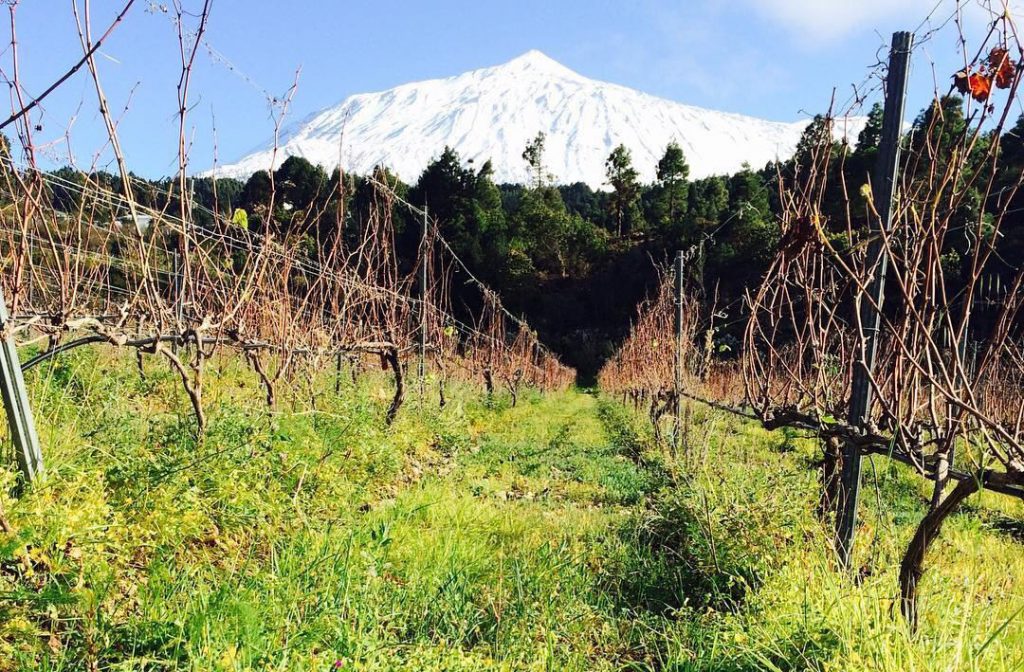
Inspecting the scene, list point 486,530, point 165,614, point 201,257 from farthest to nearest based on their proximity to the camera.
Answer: point 486,530 → point 201,257 → point 165,614

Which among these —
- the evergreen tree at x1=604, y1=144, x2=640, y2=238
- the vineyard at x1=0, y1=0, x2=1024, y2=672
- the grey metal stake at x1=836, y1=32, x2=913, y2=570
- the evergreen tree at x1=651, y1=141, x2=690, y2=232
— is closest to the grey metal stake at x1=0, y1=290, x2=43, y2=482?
the vineyard at x1=0, y1=0, x2=1024, y2=672

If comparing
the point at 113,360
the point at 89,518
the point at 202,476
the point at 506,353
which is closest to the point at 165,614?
the point at 89,518

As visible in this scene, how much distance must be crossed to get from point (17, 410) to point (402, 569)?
181 centimetres

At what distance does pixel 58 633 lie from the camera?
6.15ft

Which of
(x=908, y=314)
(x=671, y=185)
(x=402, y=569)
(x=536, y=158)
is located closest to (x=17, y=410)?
(x=402, y=569)

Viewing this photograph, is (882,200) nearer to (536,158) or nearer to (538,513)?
(538,513)

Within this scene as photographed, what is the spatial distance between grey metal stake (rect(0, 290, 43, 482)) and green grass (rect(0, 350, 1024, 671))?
95 mm

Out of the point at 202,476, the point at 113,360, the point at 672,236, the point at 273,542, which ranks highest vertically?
the point at 672,236

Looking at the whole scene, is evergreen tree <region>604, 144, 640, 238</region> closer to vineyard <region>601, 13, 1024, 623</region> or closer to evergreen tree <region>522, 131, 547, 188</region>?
evergreen tree <region>522, 131, 547, 188</region>

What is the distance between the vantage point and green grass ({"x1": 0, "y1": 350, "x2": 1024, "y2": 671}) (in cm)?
198

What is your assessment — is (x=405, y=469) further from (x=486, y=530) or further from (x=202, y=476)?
(x=202, y=476)

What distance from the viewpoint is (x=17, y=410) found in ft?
7.55

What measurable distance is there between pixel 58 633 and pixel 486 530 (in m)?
2.34

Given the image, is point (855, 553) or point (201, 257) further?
point (201, 257)
